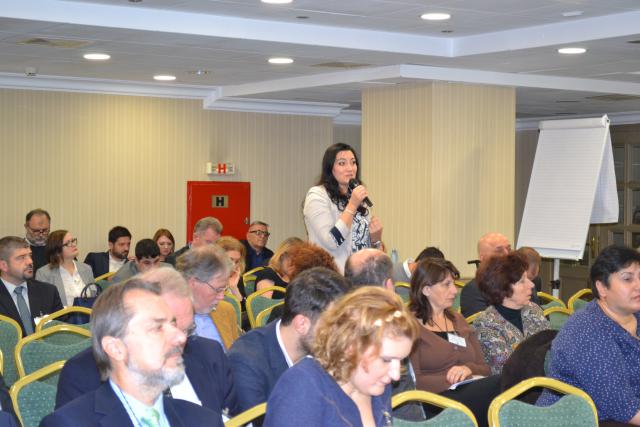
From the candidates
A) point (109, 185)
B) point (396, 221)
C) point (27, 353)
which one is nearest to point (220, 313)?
point (27, 353)

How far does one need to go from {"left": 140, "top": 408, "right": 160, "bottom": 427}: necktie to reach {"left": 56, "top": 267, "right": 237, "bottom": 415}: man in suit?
0.48m

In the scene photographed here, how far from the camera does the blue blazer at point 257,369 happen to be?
148 inches

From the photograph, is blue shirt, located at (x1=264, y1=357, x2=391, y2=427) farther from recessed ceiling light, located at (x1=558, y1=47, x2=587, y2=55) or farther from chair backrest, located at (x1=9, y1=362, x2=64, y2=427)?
recessed ceiling light, located at (x1=558, y1=47, x2=587, y2=55)

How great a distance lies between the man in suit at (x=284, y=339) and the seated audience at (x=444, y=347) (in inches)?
53.4

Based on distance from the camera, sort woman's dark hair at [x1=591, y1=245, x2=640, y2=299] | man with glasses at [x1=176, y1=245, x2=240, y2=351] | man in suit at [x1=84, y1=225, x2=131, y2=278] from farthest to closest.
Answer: man in suit at [x1=84, y1=225, x2=131, y2=278] < woman's dark hair at [x1=591, y1=245, x2=640, y2=299] < man with glasses at [x1=176, y1=245, x2=240, y2=351]

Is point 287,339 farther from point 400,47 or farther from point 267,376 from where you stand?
point 400,47

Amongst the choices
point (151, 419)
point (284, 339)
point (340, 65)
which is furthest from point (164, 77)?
point (151, 419)

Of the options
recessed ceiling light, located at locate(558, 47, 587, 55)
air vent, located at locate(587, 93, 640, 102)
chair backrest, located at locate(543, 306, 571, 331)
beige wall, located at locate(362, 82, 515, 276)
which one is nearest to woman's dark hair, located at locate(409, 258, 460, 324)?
chair backrest, located at locate(543, 306, 571, 331)

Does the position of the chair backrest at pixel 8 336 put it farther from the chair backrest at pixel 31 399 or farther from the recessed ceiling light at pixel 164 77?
the recessed ceiling light at pixel 164 77

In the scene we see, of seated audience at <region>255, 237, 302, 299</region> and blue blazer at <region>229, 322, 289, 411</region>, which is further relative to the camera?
seated audience at <region>255, 237, 302, 299</region>

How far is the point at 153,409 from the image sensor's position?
9.22ft

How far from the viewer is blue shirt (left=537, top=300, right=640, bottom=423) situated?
4.20m

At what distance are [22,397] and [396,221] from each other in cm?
705

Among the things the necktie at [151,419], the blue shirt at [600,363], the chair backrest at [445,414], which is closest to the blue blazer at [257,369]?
the chair backrest at [445,414]
